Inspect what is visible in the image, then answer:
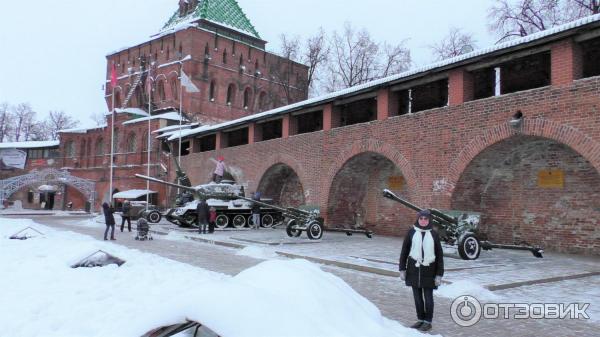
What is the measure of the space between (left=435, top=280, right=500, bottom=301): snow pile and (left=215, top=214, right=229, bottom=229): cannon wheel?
14.1m

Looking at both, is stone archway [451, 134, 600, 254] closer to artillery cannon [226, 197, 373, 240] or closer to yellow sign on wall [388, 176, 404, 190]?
yellow sign on wall [388, 176, 404, 190]

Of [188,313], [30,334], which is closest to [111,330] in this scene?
[30,334]

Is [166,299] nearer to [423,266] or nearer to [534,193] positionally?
A: [423,266]

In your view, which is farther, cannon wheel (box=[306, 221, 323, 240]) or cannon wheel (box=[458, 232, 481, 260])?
cannon wheel (box=[306, 221, 323, 240])

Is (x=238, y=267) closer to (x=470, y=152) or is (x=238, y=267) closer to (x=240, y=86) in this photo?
(x=470, y=152)

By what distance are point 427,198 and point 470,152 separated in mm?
1985

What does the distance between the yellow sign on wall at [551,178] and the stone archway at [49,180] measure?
3559 centimetres

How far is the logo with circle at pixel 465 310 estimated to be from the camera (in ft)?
20.1

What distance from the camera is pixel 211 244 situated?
49.7 feet

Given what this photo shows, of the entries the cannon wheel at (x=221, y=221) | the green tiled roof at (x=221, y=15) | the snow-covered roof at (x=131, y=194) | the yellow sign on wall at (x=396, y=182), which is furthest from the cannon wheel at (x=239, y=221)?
the green tiled roof at (x=221, y=15)

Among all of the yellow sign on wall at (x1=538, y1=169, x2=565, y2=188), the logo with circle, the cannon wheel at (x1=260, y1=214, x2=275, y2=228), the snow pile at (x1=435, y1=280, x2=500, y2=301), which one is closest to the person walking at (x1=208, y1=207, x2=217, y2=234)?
the cannon wheel at (x1=260, y1=214, x2=275, y2=228)

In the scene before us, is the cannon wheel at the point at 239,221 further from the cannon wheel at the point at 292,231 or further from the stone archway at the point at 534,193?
the stone archway at the point at 534,193

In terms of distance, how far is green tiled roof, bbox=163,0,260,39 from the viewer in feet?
144

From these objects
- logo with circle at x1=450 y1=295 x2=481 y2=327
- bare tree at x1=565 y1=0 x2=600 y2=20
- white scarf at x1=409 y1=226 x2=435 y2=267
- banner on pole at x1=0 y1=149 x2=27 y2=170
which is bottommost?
logo with circle at x1=450 y1=295 x2=481 y2=327
